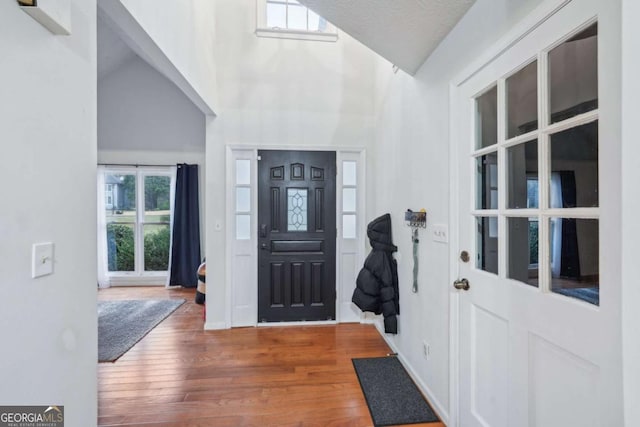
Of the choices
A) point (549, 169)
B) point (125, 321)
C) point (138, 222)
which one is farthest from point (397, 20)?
point (138, 222)

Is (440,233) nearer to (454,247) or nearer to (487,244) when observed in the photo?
(454,247)

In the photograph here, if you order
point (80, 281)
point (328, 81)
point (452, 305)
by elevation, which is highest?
point (328, 81)

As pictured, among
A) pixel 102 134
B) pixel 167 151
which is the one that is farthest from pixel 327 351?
pixel 102 134

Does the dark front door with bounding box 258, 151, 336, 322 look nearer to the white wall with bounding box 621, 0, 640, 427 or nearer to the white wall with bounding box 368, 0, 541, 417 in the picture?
the white wall with bounding box 368, 0, 541, 417

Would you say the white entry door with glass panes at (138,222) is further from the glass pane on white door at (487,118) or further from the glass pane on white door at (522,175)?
the glass pane on white door at (522,175)

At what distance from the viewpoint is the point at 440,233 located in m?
1.81

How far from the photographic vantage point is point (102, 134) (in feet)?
15.2

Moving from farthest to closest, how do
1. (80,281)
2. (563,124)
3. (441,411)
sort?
1. (441,411)
2. (80,281)
3. (563,124)

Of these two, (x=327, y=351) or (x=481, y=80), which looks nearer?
(x=481, y=80)

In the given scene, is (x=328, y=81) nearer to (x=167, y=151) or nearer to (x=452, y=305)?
(x=452, y=305)

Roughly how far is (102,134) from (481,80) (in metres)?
5.47

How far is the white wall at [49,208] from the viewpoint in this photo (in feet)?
2.93

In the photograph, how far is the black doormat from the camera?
1791 millimetres

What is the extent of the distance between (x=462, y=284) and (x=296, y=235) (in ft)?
6.72
